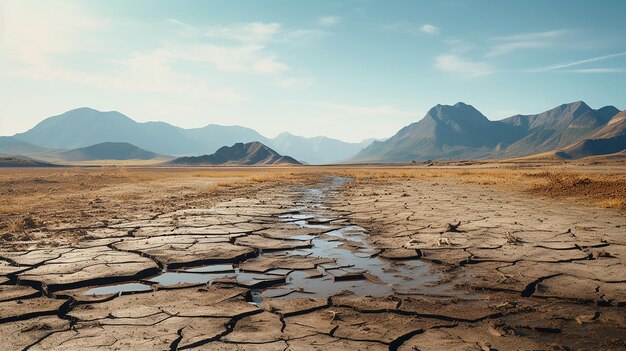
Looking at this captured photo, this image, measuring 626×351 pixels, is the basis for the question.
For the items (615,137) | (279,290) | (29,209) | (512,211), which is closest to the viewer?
(279,290)

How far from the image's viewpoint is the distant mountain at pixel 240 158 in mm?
112562

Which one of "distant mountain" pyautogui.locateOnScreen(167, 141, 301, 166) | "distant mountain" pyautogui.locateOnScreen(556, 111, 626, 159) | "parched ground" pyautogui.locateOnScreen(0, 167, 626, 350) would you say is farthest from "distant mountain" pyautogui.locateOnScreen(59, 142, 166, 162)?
"parched ground" pyautogui.locateOnScreen(0, 167, 626, 350)

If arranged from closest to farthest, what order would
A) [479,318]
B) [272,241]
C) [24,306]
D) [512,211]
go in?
[479,318] → [24,306] → [272,241] → [512,211]

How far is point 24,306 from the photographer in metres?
3.65

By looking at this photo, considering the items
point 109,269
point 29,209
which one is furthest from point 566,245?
point 29,209

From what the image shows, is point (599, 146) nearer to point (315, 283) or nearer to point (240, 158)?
point (240, 158)

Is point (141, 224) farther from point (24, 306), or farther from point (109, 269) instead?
point (24, 306)

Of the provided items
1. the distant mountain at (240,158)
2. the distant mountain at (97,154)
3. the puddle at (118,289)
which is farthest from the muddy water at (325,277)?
the distant mountain at (97,154)

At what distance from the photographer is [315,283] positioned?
14.8 ft

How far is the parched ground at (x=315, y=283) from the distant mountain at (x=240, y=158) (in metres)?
103

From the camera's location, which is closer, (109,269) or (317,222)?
(109,269)

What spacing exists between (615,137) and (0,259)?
8456 inches

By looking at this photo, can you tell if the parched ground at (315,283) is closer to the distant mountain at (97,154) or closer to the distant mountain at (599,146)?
the distant mountain at (599,146)

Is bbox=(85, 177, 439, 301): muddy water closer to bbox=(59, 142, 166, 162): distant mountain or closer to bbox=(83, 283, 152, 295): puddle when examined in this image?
bbox=(83, 283, 152, 295): puddle
